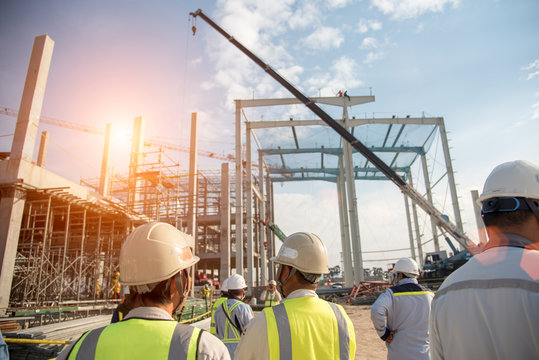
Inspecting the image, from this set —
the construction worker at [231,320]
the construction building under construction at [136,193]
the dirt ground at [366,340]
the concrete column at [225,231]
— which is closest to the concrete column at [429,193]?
the construction building under construction at [136,193]

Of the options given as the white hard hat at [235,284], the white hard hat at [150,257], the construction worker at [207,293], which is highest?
the white hard hat at [150,257]

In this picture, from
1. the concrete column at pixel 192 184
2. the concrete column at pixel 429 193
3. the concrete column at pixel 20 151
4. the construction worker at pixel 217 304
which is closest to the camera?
the construction worker at pixel 217 304

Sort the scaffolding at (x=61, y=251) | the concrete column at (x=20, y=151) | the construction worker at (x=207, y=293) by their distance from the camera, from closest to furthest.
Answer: the concrete column at (x=20, y=151) < the construction worker at (x=207, y=293) < the scaffolding at (x=61, y=251)

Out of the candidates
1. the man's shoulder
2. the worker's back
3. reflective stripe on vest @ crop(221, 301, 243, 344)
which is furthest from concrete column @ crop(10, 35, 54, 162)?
the man's shoulder

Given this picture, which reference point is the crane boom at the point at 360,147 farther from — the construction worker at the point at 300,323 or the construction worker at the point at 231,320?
the construction worker at the point at 300,323

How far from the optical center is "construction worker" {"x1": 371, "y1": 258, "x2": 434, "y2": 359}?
4059 millimetres

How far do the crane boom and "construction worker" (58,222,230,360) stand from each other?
2088 centimetres

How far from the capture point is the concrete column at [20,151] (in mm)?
13055

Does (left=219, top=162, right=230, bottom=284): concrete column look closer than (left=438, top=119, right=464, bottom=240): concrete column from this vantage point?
No

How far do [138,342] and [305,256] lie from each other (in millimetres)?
1394

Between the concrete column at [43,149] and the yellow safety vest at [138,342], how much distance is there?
29.6 metres

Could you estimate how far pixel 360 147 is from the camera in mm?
21953

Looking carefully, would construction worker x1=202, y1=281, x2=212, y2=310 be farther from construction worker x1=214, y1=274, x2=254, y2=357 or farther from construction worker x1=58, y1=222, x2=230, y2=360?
construction worker x1=58, y1=222, x2=230, y2=360

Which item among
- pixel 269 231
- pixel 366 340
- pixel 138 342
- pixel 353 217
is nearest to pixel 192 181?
pixel 269 231
